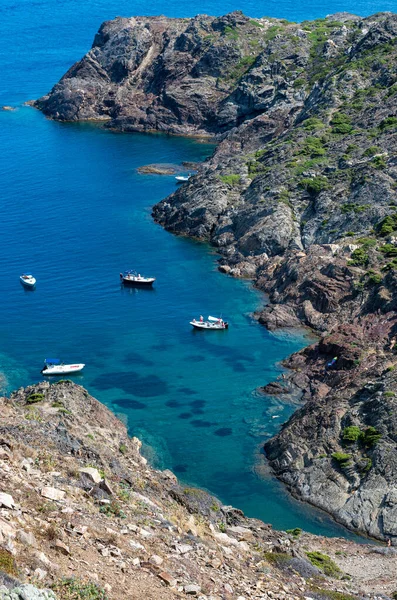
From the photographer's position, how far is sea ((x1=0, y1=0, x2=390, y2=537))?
276 ft

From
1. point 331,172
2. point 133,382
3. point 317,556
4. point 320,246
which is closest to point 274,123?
point 331,172

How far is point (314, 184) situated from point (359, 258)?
28989 mm

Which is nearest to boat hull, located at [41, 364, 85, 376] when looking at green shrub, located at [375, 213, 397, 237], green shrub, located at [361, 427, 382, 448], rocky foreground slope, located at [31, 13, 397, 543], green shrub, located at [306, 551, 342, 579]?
rocky foreground slope, located at [31, 13, 397, 543]

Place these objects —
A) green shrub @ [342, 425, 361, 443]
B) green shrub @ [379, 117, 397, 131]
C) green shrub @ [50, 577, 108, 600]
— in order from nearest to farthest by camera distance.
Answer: green shrub @ [50, 577, 108, 600]
green shrub @ [342, 425, 361, 443]
green shrub @ [379, 117, 397, 131]

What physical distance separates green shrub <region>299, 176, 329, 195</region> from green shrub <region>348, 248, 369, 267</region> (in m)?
25.5

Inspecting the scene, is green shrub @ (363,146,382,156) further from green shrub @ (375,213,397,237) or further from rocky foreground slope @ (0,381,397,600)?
rocky foreground slope @ (0,381,397,600)

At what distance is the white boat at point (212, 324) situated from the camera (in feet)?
370

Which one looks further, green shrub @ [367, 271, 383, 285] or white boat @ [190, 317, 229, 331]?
white boat @ [190, 317, 229, 331]

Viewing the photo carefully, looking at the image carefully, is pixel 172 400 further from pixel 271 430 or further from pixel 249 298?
pixel 249 298

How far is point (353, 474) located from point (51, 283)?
68285mm

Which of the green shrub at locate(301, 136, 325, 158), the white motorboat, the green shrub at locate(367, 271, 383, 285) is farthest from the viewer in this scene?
the green shrub at locate(301, 136, 325, 158)

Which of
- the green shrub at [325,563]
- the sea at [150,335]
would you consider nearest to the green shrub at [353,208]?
the sea at [150,335]

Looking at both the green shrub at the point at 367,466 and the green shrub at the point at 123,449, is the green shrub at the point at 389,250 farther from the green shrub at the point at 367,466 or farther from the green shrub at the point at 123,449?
the green shrub at the point at 123,449

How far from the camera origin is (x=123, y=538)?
4131 centimetres
